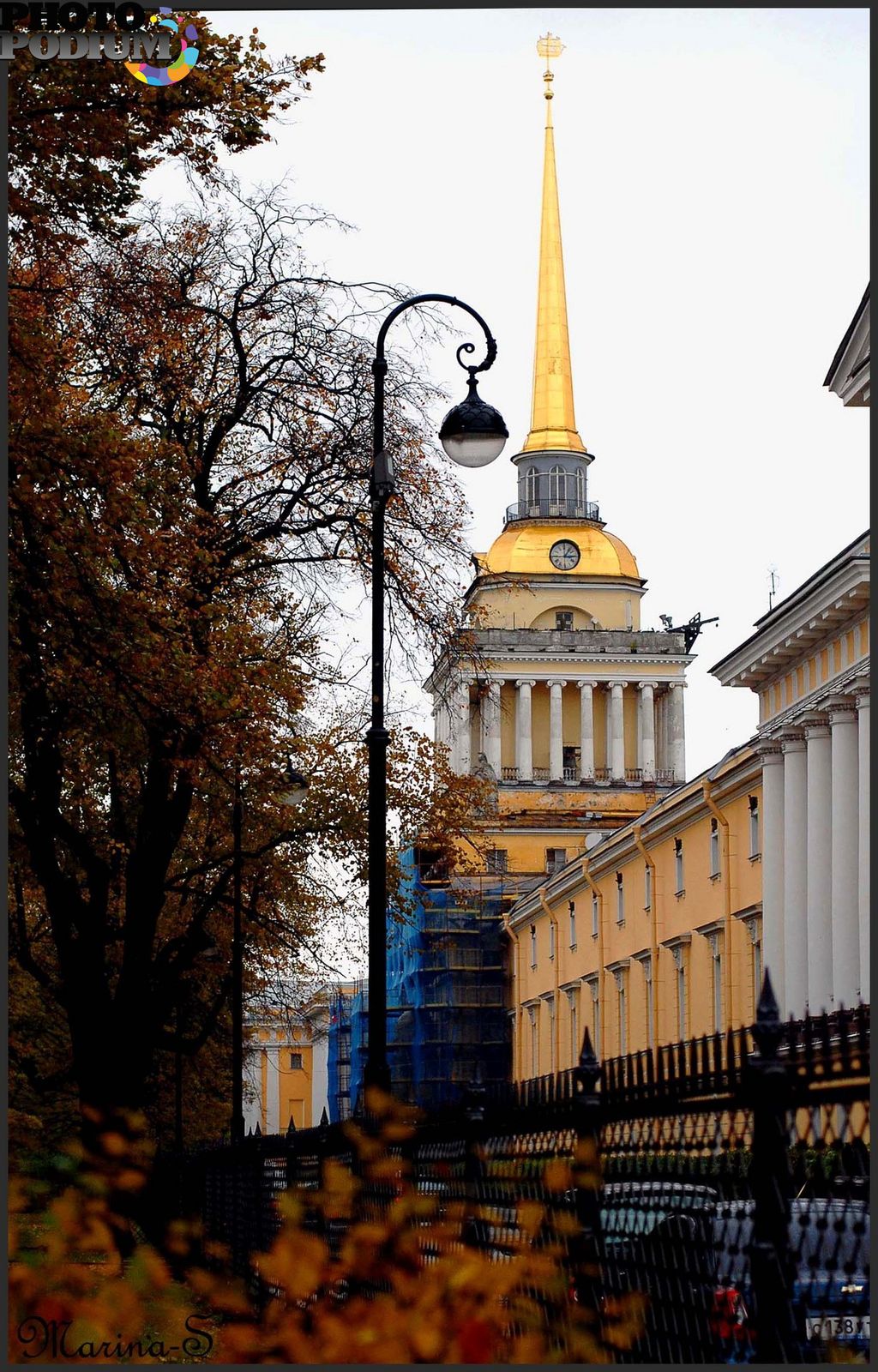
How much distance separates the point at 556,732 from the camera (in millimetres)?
107438

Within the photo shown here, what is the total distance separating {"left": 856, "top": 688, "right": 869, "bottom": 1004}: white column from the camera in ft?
128

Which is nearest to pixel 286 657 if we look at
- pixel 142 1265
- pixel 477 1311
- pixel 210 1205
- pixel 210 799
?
pixel 210 799

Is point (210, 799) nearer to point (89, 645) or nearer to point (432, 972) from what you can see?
point (89, 645)

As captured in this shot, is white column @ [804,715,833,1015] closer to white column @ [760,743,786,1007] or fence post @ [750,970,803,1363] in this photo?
white column @ [760,743,786,1007]

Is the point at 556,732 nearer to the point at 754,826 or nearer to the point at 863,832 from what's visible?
the point at 754,826

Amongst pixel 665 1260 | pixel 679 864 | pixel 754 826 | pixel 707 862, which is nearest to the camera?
pixel 665 1260

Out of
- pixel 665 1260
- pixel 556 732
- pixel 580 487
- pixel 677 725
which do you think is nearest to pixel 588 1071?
pixel 665 1260

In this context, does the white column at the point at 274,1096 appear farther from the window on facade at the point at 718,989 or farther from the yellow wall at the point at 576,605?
the window on facade at the point at 718,989

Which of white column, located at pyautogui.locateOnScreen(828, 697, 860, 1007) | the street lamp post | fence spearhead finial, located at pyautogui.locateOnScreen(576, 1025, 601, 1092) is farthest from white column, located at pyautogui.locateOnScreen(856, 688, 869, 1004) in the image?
fence spearhead finial, located at pyautogui.locateOnScreen(576, 1025, 601, 1092)

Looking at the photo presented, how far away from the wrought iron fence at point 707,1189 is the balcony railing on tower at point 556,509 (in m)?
103

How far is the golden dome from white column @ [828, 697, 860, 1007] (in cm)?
6841

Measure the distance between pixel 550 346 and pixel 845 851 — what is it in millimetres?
76417

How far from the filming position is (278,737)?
72.3 feet

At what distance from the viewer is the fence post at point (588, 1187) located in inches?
290
